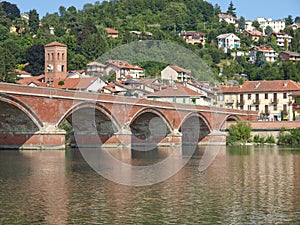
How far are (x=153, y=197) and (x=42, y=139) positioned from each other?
79.5 feet

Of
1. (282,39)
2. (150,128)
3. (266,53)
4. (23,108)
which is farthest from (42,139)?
(282,39)

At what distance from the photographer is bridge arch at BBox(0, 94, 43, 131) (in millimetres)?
43875

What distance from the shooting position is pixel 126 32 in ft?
459

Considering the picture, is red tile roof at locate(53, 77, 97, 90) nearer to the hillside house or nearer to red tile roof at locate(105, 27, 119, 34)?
red tile roof at locate(105, 27, 119, 34)

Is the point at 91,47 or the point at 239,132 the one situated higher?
the point at 91,47

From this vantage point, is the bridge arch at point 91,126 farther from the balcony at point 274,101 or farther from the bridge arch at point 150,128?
the balcony at point 274,101

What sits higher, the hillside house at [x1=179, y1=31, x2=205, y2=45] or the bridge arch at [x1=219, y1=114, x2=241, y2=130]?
the hillside house at [x1=179, y1=31, x2=205, y2=45]

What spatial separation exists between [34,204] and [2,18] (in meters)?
118

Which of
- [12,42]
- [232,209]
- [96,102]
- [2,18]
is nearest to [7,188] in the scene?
[232,209]

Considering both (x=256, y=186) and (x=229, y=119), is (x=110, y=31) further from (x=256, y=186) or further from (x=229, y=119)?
(x=256, y=186)

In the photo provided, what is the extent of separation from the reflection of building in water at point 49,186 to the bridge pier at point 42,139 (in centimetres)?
359

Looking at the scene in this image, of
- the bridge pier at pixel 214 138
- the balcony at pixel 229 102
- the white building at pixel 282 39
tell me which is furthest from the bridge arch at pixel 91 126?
the white building at pixel 282 39

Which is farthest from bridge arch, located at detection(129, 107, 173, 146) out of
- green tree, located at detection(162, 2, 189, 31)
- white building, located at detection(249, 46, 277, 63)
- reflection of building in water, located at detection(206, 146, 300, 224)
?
green tree, located at detection(162, 2, 189, 31)

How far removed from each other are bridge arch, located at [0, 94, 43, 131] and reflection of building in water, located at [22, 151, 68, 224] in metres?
3.51
